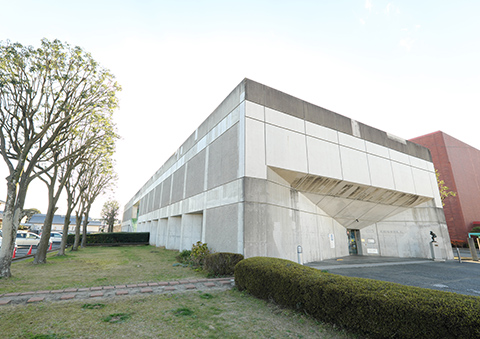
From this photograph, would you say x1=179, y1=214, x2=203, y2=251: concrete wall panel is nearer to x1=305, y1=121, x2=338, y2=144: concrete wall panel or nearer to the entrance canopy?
the entrance canopy

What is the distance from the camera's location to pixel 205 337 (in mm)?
3787

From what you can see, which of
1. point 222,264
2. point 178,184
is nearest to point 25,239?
point 178,184

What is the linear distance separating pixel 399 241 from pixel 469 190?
921 inches

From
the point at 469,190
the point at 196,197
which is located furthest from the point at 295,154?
the point at 469,190

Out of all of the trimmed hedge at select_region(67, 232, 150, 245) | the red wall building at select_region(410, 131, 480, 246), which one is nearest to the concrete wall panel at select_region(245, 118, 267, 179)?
the trimmed hedge at select_region(67, 232, 150, 245)

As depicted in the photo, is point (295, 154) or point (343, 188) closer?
point (295, 154)

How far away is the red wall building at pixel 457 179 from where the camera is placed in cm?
2930

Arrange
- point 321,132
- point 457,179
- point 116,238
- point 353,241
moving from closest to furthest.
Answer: point 321,132 < point 353,241 < point 116,238 < point 457,179

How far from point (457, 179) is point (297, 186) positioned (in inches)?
1212

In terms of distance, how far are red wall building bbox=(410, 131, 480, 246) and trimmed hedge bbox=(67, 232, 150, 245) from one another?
39720 mm

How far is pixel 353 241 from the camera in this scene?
19.1 meters

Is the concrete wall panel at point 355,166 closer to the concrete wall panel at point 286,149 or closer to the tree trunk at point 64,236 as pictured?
the concrete wall panel at point 286,149

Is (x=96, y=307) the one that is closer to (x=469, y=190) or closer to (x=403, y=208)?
(x=403, y=208)

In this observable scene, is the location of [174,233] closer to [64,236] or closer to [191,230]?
[191,230]
